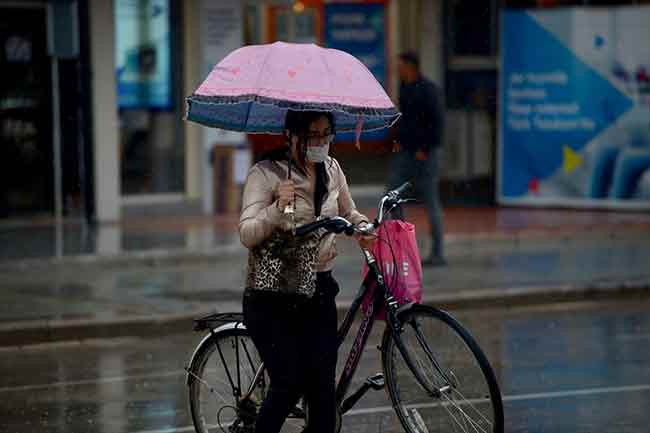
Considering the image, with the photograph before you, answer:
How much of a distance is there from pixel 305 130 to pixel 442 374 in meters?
1.25

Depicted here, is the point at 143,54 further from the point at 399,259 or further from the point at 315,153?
the point at 315,153

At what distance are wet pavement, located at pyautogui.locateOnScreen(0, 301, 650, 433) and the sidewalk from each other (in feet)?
0.76

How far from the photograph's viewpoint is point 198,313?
10.5 m

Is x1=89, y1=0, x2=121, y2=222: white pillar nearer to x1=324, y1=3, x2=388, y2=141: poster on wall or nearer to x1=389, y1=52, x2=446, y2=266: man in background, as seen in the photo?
x1=324, y1=3, x2=388, y2=141: poster on wall

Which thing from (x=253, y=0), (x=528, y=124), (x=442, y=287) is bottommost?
(x=442, y=287)

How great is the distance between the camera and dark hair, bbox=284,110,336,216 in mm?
5547

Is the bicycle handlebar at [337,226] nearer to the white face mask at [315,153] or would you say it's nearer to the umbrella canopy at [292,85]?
the white face mask at [315,153]

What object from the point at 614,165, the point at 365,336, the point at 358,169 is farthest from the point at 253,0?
the point at 365,336

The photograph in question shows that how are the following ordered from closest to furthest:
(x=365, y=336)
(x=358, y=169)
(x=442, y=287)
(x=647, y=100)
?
(x=365, y=336)
(x=442, y=287)
(x=647, y=100)
(x=358, y=169)

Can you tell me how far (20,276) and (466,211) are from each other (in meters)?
6.76

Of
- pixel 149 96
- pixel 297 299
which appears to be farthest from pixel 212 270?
pixel 297 299

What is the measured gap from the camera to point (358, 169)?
59.2 ft

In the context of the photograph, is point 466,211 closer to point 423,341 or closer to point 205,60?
point 205,60

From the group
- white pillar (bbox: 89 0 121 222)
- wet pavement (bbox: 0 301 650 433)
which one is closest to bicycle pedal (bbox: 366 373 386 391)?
wet pavement (bbox: 0 301 650 433)
